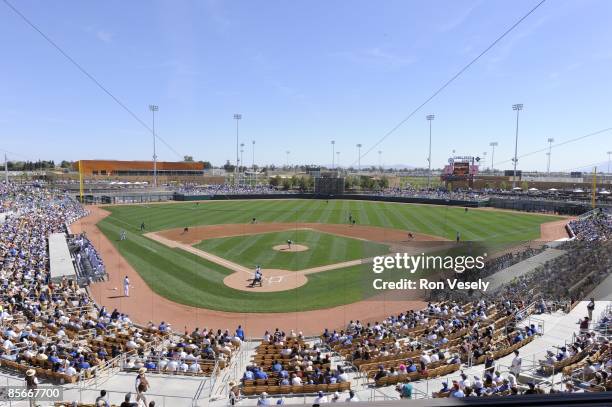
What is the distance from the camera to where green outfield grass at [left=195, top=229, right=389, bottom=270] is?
2902cm

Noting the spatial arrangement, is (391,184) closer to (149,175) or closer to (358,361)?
(149,175)

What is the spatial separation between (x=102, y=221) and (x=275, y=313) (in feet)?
118

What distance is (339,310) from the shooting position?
67.6ft

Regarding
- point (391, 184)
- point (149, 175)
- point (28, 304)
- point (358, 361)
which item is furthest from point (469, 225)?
point (149, 175)

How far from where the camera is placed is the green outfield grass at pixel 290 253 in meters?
29.0

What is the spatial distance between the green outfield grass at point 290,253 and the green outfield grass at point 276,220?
618 mm

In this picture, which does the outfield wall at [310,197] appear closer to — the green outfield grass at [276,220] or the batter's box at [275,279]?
the green outfield grass at [276,220]

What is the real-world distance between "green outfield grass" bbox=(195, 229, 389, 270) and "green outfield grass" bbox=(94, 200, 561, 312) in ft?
2.03

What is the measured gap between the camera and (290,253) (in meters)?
31.6

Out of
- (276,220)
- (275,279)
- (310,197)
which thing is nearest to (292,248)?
(275,279)

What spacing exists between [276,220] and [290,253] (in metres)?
17.7

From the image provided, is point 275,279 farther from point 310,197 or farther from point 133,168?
point 133,168

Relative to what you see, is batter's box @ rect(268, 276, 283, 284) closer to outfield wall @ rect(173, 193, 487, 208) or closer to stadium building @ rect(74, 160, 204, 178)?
outfield wall @ rect(173, 193, 487, 208)

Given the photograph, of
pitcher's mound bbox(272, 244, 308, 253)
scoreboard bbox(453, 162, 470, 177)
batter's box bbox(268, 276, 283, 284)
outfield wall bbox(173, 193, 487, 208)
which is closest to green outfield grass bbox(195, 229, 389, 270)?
pitcher's mound bbox(272, 244, 308, 253)
